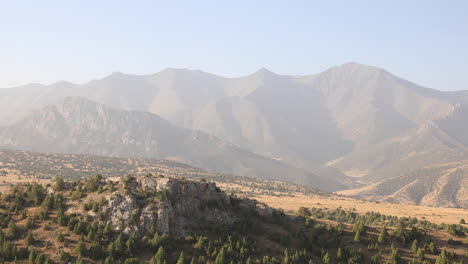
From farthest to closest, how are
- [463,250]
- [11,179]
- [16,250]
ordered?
1. [11,179]
2. [463,250]
3. [16,250]

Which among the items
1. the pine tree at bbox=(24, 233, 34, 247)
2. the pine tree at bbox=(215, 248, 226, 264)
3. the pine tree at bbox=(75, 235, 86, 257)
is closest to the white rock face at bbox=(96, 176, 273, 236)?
the pine tree at bbox=(75, 235, 86, 257)

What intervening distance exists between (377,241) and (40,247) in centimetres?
5567

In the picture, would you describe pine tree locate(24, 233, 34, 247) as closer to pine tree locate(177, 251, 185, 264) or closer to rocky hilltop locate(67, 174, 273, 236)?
rocky hilltop locate(67, 174, 273, 236)

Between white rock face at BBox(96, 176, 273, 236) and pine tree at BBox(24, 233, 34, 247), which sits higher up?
white rock face at BBox(96, 176, 273, 236)

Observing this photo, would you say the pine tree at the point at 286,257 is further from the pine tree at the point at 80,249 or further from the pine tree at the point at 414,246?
the pine tree at the point at 80,249

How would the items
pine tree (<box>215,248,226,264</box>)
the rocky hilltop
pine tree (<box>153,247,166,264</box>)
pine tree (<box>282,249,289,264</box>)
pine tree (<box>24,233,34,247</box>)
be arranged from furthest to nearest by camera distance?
the rocky hilltop → pine tree (<box>282,249,289,264</box>) → pine tree (<box>24,233,34,247</box>) → pine tree (<box>215,248,226,264</box>) → pine tree (<box>153,247,166,264</box>)

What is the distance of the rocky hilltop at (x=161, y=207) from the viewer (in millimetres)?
60000

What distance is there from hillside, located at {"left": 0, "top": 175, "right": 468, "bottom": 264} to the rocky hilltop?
0.17 metres

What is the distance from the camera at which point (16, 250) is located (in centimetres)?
5197

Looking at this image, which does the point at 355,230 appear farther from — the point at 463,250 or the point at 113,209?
the point at 113,209

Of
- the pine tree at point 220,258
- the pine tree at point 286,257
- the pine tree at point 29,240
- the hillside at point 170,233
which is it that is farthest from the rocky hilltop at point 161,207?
the pine tree at point 286,257

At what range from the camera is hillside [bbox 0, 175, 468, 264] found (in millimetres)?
54531

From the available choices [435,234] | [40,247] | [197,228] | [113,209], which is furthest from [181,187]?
[435,234]

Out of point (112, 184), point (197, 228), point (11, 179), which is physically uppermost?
point (112, 184)
